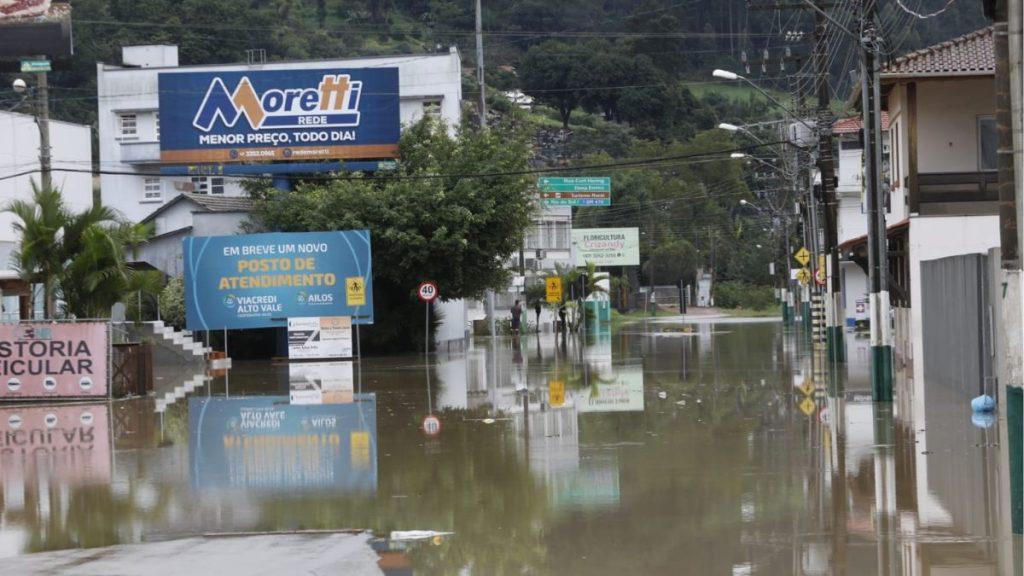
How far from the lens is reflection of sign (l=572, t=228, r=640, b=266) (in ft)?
259

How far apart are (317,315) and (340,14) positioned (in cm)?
8901

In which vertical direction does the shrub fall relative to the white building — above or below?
below

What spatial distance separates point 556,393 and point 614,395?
1.56 m

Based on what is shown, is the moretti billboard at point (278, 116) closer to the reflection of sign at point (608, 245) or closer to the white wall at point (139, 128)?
the white wall at point (139, 128)

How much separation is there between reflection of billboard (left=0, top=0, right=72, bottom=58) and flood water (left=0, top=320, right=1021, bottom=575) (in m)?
21.8

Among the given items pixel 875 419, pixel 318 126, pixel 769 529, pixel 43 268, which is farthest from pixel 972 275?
pixel 318 126

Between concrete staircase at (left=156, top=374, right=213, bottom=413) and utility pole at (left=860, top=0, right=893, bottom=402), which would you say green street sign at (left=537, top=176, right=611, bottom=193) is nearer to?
concrete staircase at (left=156, top=374, right=213, bottom=413)

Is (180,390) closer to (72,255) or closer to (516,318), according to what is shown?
(72,255)

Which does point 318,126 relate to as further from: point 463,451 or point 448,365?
point 463,451

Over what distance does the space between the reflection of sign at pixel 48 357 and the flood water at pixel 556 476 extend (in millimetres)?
1124

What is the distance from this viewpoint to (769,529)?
11.2 metres

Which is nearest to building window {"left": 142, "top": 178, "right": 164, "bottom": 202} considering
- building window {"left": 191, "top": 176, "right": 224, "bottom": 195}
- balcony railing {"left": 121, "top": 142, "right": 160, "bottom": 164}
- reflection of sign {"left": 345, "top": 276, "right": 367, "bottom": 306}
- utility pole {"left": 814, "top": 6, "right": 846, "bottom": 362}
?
balcony railing {"left": 121, "top": 142, "right": 160, "bottom": 164}

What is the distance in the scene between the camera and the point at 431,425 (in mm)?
20641

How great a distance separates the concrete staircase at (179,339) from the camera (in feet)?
132
